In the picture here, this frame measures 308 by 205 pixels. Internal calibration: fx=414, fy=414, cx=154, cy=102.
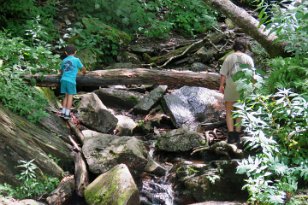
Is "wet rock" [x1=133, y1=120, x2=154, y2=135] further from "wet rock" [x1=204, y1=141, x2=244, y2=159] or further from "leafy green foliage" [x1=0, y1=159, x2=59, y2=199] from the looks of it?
Result: "leafy green foliage" [x1=0, y1=159, x2=59, y2=199]

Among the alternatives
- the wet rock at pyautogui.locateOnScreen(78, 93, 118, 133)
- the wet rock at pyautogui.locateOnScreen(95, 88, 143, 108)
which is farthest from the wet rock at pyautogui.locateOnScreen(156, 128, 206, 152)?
the wet rock at pyautogui.locateOnScreen(95, 88, 143, 108)

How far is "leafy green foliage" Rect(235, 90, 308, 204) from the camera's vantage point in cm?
383

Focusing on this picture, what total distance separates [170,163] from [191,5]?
29.3ft

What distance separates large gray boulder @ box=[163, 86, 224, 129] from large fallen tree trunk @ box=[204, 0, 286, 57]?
210 cm

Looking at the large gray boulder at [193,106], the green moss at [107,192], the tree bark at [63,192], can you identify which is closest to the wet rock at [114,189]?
the green moss at [107,192]

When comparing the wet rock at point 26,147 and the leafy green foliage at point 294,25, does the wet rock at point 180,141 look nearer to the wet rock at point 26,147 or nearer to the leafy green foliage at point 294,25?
the wet rock at point 26,147

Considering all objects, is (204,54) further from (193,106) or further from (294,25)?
(294,25)

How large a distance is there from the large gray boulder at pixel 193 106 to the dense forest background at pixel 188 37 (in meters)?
1.35

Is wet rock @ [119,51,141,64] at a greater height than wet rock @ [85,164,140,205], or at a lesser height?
lesser

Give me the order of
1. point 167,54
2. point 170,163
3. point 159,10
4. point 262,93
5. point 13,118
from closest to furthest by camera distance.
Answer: point 262,93 → point 13,118 → point 170,163 → point 167,54 → point 159,10

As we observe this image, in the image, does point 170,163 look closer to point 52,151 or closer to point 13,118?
point 52,151

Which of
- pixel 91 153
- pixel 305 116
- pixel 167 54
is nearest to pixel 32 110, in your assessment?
pixel 91 153

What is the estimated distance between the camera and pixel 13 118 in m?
6.66

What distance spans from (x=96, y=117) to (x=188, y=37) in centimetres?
702
